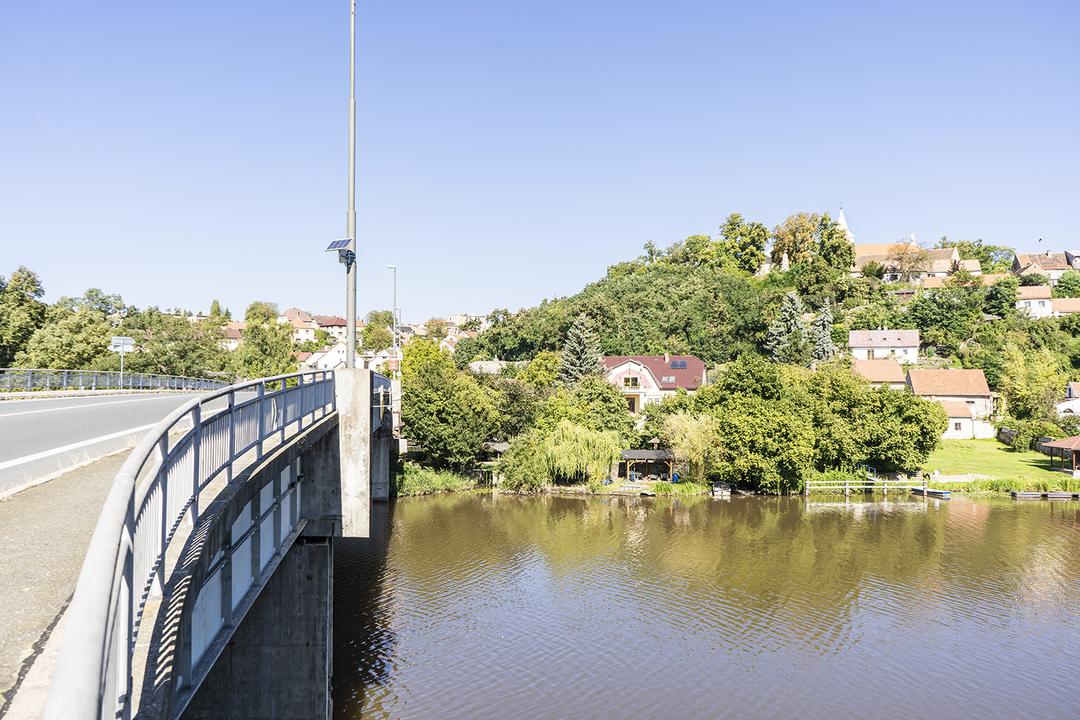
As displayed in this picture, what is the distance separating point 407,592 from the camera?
30000 millimetres

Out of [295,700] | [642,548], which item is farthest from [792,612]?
[295,700]

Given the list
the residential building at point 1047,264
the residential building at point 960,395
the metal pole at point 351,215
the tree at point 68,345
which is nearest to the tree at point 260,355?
the tree at point 68,345

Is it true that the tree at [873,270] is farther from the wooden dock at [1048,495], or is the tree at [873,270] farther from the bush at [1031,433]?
the wooden dock at [1048,495]

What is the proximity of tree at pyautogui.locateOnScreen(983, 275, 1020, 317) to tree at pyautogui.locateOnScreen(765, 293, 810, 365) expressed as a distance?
2422cm

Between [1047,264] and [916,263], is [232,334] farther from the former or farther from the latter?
[1047,264]

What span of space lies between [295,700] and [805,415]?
4696 centimetres

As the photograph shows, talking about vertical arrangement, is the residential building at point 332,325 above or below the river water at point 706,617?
above

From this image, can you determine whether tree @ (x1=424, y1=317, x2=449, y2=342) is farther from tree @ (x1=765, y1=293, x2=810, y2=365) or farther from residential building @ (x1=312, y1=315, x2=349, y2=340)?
tree @ (x1=765, y1=293, x2=810, y2=365)

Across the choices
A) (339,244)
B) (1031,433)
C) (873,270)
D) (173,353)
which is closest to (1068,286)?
(873,270)

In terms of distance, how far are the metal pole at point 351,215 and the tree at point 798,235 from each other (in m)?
101

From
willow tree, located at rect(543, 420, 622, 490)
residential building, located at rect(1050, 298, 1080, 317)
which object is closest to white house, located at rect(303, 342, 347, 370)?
willow tree, located at rect(543, 420, 622, 490)

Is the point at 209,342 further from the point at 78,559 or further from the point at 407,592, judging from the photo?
the point at 78,559

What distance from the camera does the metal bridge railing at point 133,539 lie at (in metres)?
2.79

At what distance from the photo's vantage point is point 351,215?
54.1 feet
